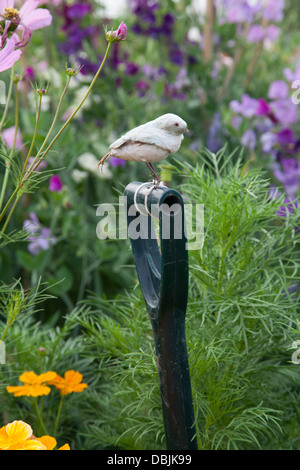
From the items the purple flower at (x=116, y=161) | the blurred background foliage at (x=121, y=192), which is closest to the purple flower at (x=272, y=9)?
the blurred background foliage at (x=121, y=192)

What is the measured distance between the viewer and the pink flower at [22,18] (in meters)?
0.54

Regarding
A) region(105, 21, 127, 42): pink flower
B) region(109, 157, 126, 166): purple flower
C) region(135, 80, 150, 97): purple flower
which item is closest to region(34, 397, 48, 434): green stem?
region(105, 21, 127, 42): pink flower

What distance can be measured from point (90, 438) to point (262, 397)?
26 centimetres

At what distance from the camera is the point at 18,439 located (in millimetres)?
535

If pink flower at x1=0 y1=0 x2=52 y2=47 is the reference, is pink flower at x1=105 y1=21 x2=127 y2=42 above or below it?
below

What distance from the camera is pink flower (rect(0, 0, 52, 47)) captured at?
1.77 feet

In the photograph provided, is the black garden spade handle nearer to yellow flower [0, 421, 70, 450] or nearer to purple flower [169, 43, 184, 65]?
yellow flower [0, 421, 70, 450]

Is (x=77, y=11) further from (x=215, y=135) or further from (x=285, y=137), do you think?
(x=285, y=137)

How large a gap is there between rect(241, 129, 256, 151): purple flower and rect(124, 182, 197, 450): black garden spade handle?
0.95 m

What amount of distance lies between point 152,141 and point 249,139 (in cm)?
101

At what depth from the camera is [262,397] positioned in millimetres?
703

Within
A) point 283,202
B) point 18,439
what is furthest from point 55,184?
point 18,439

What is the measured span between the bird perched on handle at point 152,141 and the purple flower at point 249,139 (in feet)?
3.24

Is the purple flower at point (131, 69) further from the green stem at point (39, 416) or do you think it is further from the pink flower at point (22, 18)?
the green stem at point (39, 416)
